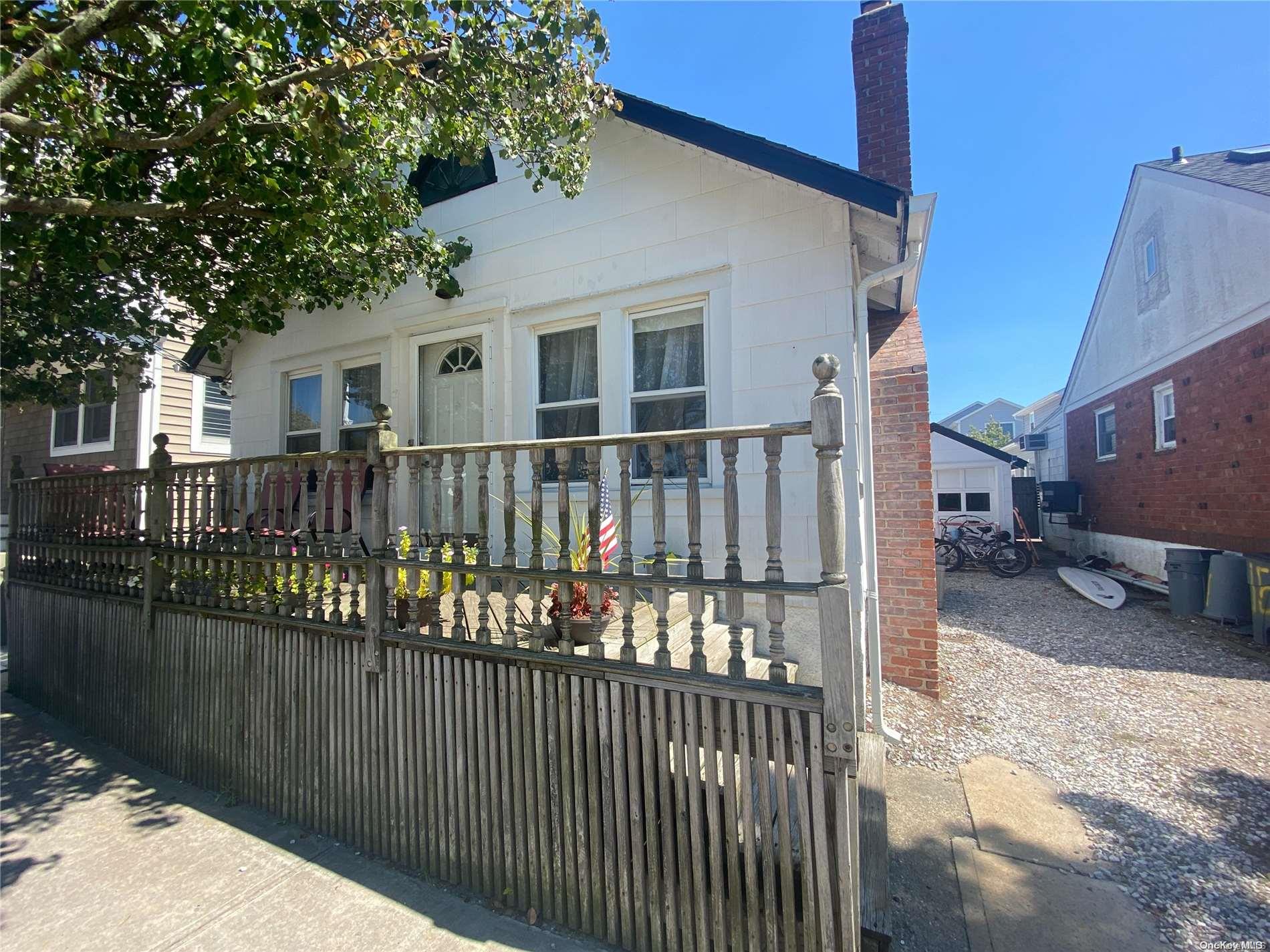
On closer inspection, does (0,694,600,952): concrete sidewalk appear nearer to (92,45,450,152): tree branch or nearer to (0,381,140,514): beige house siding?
(92,45,450,152): tree branch

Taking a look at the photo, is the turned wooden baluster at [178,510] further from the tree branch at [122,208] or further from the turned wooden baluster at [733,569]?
the turned wooden baluster at [733,569]

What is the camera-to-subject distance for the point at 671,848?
7.70 feet

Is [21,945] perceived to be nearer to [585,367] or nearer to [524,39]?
[585,367]

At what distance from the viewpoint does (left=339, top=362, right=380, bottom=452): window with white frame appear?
647 cm

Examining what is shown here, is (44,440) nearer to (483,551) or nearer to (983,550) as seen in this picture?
(483,551)

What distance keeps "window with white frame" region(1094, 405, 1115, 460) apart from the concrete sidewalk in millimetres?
15747

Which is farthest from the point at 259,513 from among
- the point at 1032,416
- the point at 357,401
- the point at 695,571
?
the point at 1032,416

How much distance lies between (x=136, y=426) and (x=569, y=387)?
28.4 feet

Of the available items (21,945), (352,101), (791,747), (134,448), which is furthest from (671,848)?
(134,448)

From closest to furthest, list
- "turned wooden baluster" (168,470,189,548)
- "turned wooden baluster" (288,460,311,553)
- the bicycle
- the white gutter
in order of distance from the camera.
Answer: "turned wooden baluster" (288,460,311,553) < "turned wooden baluster" (168,470,189,548) < the white gutter < the bicycle

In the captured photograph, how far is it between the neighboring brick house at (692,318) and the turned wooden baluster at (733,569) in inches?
74.9

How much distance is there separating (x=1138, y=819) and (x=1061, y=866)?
2.82 ft

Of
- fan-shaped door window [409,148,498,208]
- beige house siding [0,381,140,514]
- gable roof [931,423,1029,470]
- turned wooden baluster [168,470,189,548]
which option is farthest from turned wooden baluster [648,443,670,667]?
gable roof [931,423,1029,470]

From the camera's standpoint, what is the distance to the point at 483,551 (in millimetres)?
2883
